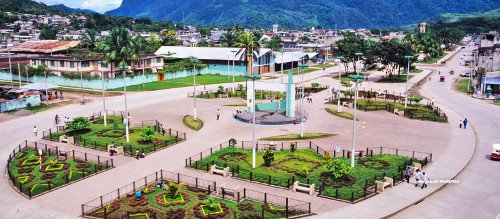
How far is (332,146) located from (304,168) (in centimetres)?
1001

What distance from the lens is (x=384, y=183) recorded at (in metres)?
30.8

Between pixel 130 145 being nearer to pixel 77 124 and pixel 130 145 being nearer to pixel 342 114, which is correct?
pixel 77 124

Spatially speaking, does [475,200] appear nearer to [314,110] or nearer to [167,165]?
[167,165]

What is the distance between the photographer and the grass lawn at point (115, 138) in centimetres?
4172

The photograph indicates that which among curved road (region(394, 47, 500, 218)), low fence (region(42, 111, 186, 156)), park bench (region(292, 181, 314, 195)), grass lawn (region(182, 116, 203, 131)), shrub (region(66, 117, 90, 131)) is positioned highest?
shrub (region(66, 117, 90, 131))

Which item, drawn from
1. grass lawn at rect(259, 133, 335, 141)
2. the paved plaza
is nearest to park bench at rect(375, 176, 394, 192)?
the paved plaza

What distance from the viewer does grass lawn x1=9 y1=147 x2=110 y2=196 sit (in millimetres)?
31844

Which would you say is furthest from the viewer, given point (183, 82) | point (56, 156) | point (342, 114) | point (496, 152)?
point (183, 82)

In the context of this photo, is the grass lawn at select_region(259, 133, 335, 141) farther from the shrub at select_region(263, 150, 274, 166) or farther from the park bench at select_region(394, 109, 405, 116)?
the park bench at select_region(394, 109, 405, 116)

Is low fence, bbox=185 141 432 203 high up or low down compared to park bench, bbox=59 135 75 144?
down

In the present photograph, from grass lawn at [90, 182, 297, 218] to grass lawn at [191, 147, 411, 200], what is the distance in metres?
4.55

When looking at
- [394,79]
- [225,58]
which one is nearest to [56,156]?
[225,58]

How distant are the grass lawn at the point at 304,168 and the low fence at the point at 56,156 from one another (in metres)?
8.26

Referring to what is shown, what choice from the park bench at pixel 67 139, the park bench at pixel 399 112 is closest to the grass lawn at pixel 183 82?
the park bench at pixel 67 139
